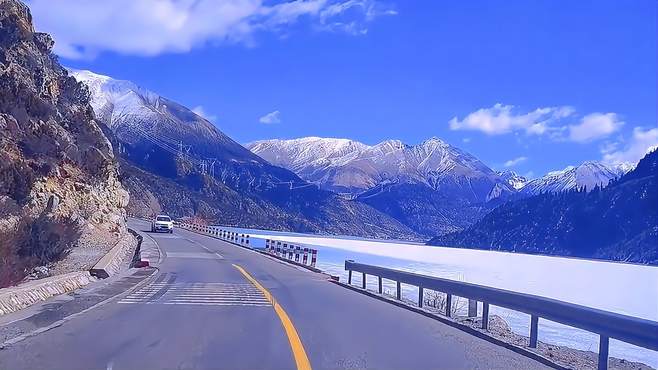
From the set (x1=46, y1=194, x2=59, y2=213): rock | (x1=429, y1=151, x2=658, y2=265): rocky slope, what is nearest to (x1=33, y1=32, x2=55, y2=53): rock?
(x1=46, y1=194, x2=59, y2=213): rock

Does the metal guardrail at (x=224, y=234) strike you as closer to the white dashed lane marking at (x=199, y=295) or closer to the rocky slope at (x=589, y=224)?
the white dashed lane marking at (x=199, y=295)

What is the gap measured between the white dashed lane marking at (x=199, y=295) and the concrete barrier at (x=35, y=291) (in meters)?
1.46

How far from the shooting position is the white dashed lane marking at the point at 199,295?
53.8ft

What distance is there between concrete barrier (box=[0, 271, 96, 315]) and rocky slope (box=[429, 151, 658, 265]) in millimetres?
89256

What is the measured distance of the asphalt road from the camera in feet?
31.1

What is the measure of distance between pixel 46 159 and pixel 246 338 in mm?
28520

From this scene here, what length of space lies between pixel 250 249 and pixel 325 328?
→ 125ft

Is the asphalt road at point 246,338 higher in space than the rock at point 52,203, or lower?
lower

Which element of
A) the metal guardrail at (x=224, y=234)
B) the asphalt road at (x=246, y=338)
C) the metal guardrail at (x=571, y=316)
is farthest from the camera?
the metal guardrail at (x=224, y=234)

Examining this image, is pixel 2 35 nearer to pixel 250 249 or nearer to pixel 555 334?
pixel 250 249

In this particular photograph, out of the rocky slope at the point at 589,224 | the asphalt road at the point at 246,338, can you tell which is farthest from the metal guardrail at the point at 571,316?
the rocky slope at the point at 589,224

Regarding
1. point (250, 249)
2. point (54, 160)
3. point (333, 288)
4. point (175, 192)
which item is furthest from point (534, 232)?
point (333, 288)

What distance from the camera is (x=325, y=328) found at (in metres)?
13.0

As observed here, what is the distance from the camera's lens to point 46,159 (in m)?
36.8
